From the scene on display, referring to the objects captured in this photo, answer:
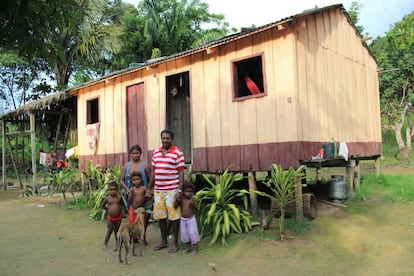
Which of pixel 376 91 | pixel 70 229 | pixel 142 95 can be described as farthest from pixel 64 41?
pixel 376 91

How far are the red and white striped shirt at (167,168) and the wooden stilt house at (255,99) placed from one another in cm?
225

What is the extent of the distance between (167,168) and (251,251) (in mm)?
1851

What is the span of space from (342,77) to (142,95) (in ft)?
16.5

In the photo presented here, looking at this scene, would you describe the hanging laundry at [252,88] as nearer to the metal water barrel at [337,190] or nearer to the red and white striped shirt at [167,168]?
the red and white striped shirt at [167,168]

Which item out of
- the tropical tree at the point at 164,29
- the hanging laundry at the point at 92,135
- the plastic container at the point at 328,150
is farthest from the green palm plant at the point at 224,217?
the tropical tree at the point at 164,29

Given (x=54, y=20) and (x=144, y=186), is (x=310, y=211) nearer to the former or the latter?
(x=144, y=186)

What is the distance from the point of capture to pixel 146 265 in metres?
5.11

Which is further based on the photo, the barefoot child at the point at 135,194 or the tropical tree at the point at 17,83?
the tropical tree at the point at 17,83

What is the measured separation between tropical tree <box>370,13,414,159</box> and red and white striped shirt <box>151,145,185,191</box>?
557 inches

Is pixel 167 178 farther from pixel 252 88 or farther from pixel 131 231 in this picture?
pixel 252 88

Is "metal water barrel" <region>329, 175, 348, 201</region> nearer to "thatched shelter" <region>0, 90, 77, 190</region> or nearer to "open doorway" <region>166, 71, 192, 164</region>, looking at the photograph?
"open doorway" <region>166, 71, 192, 164</region>

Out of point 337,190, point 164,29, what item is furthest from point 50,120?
point 164,29

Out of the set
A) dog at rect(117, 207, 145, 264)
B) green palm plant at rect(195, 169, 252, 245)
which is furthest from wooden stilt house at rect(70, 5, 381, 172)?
dog at rect(117, 207, 145, 264)

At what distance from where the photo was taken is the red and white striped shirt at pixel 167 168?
18.2 ft
